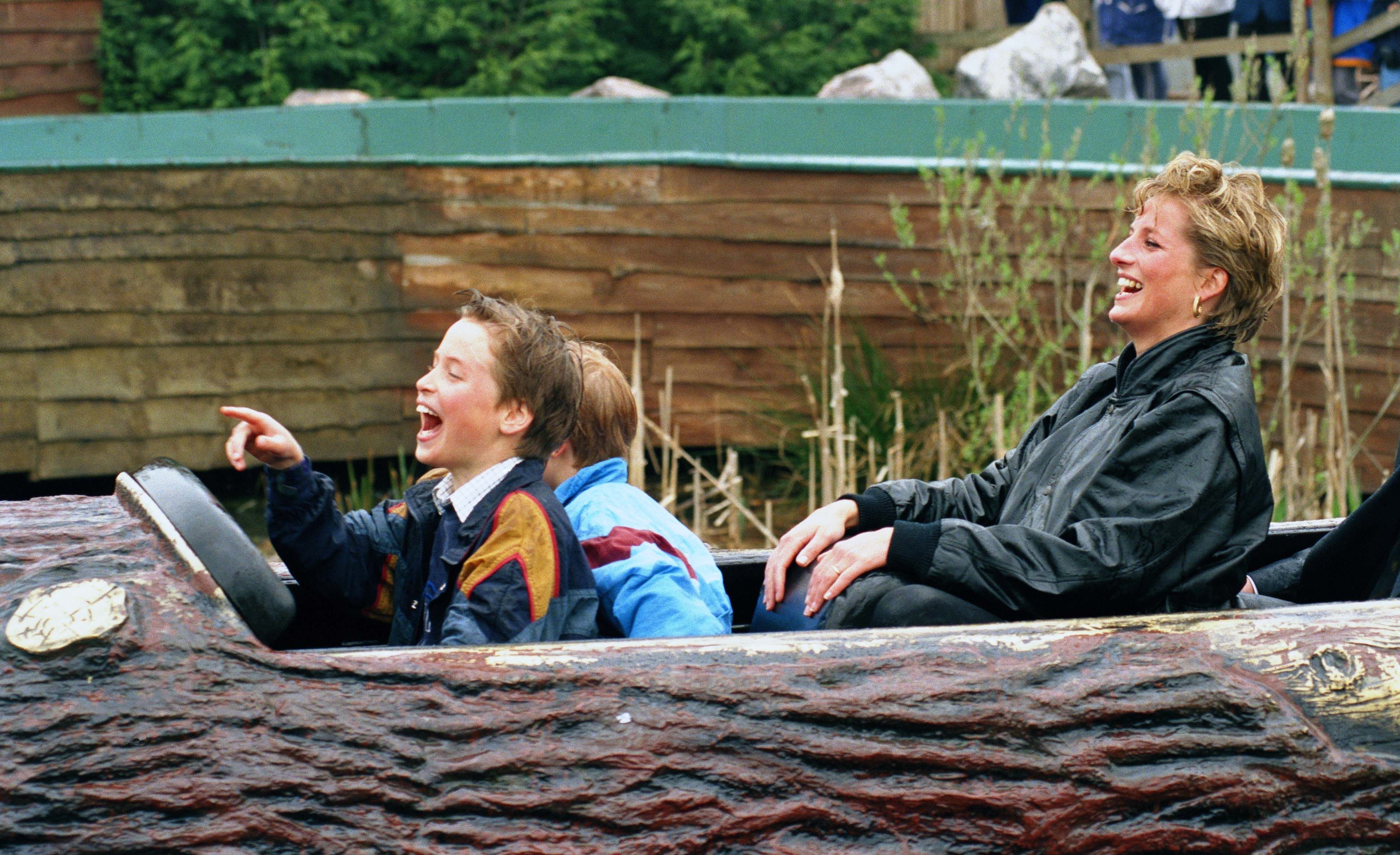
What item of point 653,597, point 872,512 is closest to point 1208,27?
point 872,512

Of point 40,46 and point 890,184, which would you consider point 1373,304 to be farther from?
point 40,46

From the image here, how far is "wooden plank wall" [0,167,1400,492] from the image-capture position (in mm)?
5336

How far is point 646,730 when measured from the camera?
178cm

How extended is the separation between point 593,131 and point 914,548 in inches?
166

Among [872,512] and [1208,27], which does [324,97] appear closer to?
[1208,27]

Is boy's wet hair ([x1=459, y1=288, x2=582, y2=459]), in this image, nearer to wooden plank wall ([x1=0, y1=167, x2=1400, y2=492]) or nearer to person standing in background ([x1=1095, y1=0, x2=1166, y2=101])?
wooden plank wall ([x1=0, y1=167, x2=1400, y2=492])

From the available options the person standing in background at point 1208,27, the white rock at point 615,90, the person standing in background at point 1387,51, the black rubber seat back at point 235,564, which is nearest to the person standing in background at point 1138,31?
the person standing in background at point 1208,27

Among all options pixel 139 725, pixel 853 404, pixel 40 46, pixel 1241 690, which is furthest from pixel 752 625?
pixel 40 46

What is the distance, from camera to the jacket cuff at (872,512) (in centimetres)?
238

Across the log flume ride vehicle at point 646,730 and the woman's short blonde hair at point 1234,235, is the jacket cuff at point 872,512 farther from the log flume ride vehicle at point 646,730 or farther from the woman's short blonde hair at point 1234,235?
the woman's short blonde hair at point 1234,235

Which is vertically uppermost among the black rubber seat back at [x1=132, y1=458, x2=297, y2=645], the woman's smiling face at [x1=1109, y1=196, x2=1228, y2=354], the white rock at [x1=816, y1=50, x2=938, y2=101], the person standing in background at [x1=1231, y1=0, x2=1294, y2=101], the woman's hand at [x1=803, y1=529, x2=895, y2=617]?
the person standing in background at [x1=1231, y1=0, x2=1294, y2=101]

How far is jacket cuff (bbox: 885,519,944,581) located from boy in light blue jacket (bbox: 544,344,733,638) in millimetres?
285

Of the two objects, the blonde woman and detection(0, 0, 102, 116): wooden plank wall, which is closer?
the blonde woman

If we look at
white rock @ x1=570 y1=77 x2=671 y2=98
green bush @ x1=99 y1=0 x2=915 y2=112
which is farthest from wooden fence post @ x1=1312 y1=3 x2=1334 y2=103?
white rock @ x1=570 y1=77 x2=671 y2=98
